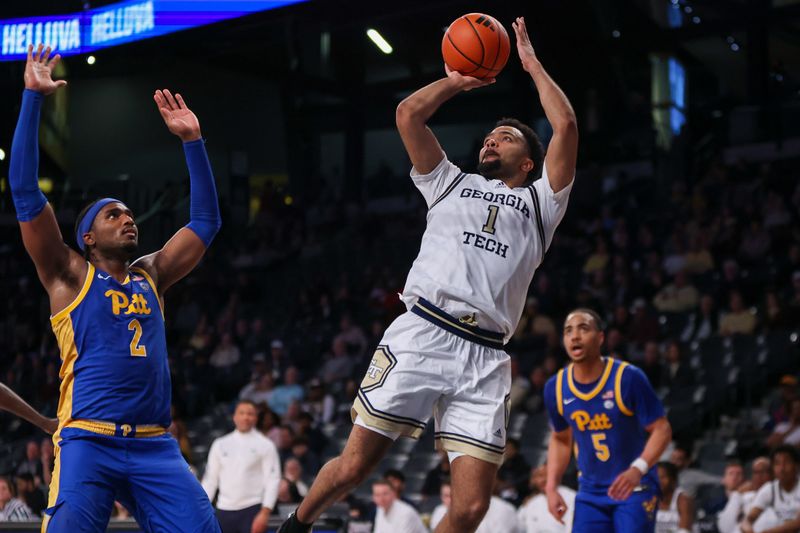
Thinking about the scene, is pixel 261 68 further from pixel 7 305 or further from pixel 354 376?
pixel 354 376

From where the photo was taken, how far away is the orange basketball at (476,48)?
5555mm

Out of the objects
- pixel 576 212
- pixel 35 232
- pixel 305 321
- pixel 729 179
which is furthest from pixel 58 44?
pixel 35 232

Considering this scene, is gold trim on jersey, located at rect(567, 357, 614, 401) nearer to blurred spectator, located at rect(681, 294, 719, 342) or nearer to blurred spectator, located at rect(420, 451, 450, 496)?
blurred spectator, located at rect(420, 451, 450, 496)

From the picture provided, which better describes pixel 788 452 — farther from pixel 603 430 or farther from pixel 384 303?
pixel 384 303

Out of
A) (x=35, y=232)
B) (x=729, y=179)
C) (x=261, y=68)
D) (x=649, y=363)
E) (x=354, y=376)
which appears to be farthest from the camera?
(x=261, y=68)

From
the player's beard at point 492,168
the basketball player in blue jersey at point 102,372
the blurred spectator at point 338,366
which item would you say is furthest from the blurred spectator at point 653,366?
the basketball player in blue jersey at point 102,372

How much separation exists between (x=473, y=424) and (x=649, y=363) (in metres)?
9.22

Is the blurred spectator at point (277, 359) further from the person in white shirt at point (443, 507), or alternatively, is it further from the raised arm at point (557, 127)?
the raised arm at point (557, 127)

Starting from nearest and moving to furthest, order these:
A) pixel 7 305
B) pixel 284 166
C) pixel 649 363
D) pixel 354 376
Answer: pixel 649 363 < pixel 354 376 < pixel 7 305 < pixel 284 166

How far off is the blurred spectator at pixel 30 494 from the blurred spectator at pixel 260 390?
3956 millimetres

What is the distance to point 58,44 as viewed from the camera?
18.0 meters

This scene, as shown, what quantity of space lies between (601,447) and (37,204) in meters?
4.11

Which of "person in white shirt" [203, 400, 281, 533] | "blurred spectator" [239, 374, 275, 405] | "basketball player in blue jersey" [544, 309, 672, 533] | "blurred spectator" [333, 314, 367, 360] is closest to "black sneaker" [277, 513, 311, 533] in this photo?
→ "basketball player in blue jersey" [544, 309, 672, 533]

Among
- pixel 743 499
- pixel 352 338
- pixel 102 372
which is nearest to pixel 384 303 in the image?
pixel 352 338
